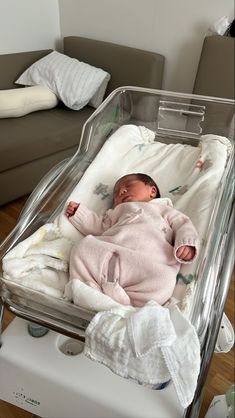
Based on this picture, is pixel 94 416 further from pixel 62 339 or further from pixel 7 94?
pixel 7 94

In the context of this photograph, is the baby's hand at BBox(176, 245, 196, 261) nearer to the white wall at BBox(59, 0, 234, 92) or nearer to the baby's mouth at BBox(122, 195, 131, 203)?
the baby's mouth at BBox(122, 195, 131, 203)

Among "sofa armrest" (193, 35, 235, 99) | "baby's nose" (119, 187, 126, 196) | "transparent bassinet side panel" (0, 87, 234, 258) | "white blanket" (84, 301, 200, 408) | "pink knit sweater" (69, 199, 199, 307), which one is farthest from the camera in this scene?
"sofa armrest" (193, 35, 235, 99)

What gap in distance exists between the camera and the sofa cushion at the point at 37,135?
5.92ft

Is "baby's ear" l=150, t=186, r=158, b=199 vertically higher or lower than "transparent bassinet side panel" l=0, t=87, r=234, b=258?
lower

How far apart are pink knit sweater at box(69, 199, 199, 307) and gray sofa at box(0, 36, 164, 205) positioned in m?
0.94

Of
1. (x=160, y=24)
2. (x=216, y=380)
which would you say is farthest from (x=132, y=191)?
(x=160, y=24)

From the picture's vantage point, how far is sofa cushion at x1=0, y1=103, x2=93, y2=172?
1806mm

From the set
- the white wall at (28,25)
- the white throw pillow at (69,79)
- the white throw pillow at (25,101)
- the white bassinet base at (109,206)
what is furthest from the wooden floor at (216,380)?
the white wall at (28,25)

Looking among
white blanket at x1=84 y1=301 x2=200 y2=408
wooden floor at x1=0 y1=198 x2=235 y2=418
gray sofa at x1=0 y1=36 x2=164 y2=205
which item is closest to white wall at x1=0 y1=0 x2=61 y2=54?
gray sofa at x1=0 y1=36 x2=164 y2=205

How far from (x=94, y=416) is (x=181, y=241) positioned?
465mm

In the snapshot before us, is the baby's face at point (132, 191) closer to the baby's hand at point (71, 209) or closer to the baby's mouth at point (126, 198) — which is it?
the baby's mouth at point (126, 198)

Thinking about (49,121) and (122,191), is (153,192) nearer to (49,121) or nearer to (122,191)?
A: (122,191)

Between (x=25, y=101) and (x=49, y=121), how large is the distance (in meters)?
0.16

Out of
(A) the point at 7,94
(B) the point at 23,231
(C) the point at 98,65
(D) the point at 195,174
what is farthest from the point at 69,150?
(B) the point at 23,231
